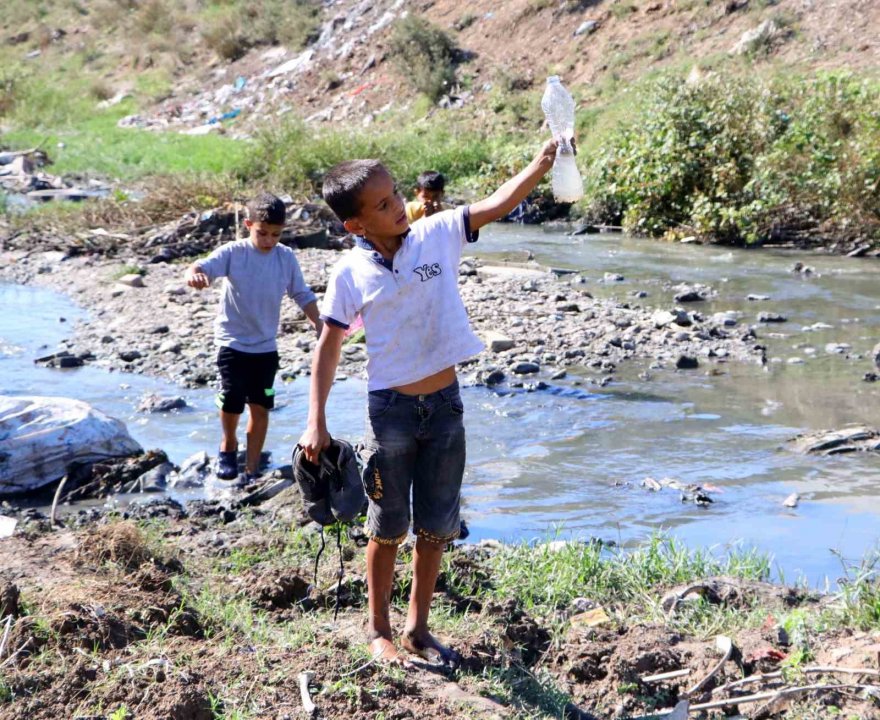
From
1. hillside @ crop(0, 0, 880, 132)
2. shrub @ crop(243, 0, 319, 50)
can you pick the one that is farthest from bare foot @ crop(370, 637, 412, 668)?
shrub @ crop(243, 0, 319, 50)

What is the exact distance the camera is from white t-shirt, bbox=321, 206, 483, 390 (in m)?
3.49

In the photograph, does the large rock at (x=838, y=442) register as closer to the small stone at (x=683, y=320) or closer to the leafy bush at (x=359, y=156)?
the small stone at (x=683, y=320)

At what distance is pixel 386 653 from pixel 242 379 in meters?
2.71

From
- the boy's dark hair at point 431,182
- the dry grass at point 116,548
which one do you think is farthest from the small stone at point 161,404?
the dry grass at point 116,548

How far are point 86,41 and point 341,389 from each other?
47.0 m

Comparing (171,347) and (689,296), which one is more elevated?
(689,296)

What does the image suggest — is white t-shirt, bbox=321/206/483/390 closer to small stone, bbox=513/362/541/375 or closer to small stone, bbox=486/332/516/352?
small stone, bbox=513/362/541/375

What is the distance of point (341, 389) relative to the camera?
8.27 m

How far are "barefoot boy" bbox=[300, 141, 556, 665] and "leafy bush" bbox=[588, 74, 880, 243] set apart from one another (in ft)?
36.9

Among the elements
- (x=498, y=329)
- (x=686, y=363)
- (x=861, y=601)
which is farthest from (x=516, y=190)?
(x=498, y=329)

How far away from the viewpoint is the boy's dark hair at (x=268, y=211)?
5715 millimetres

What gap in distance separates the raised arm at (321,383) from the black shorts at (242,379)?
2.51m

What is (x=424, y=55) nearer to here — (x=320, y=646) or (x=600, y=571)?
(x=600, y=571)

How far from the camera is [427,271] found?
3494mm
